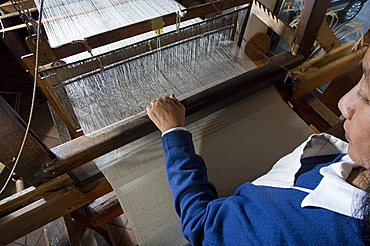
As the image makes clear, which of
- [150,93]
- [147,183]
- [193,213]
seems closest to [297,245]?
[193,213]

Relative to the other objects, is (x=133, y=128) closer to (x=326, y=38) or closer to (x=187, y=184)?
(x=187, y=184)

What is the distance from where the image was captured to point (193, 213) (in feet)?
1.81

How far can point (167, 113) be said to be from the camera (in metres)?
0.70

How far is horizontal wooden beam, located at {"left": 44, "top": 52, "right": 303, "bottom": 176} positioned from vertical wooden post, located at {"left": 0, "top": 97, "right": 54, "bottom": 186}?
0.03 meters

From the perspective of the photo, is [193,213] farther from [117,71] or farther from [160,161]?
[117,71]

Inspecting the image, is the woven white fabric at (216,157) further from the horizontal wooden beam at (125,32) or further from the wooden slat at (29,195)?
the horizontal wooden beam at (125,32)

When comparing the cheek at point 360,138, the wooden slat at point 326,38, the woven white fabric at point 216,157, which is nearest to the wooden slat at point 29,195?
the woven white fabric at point 216,157

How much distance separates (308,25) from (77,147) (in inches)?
32.9

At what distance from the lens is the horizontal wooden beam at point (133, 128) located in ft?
A: 2.07

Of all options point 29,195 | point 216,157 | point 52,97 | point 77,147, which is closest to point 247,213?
point 216,157

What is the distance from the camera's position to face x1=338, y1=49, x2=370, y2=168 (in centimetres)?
35

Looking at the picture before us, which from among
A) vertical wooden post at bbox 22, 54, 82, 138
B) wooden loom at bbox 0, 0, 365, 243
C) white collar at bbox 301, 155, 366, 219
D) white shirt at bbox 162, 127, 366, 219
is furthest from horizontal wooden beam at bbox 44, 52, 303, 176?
white collar at bbox 301, 155, 366, 219

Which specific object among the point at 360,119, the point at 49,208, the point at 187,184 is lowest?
the point at 49,208

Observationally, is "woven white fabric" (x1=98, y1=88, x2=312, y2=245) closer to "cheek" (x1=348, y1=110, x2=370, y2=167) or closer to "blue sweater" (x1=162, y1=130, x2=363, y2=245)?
"blue sweater" (x1=162, y1=130, x2=363, y2=245)
